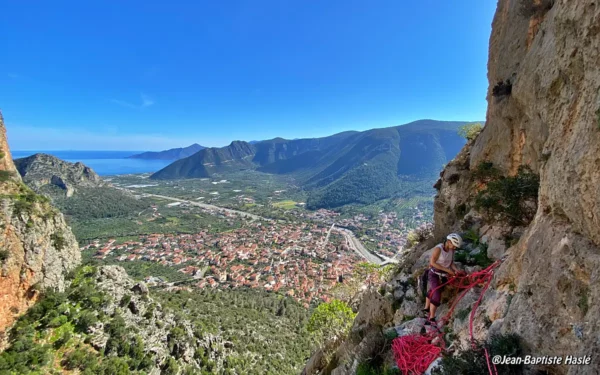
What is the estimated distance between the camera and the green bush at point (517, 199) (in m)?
6.44

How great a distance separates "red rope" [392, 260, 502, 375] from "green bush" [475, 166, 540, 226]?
1.94 meters

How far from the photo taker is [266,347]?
27.6 meters

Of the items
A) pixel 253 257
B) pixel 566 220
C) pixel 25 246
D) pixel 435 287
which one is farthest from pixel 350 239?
pixel 566 220

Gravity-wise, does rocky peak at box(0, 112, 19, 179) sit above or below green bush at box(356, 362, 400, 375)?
above

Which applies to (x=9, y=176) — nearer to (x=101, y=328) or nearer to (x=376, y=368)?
(x=101, y=328)

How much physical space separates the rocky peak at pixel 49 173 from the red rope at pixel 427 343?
Result: 126m

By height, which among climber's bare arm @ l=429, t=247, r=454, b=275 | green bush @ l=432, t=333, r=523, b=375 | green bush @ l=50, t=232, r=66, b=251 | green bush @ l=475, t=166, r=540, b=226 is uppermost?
green bush @ l=475, t=166, r=540, b=226

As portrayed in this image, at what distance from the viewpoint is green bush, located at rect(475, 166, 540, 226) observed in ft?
21.1

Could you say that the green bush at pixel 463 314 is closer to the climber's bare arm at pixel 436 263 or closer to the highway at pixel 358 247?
the climber's bare arm at pixel 436 263

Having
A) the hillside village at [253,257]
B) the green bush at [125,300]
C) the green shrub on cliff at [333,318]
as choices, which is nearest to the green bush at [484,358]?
the green shrub on cliff at [333,318]

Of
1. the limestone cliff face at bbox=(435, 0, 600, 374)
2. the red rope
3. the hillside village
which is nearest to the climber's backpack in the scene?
the red rope

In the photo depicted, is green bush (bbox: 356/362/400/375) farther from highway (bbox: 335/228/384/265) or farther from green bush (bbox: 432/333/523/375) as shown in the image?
highway (bbox: 335/228/384/265)

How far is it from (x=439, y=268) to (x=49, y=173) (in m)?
138

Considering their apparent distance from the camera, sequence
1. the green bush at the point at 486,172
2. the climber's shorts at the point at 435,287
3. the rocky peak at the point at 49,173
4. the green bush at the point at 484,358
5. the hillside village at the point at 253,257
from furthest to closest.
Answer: the rocky peak at the point at 49,173, the hillside village at the point at 253,257, the green bush at the point at 486,172, the climber's shorts at the point at 435,287, the green bush at the point at 484,358
